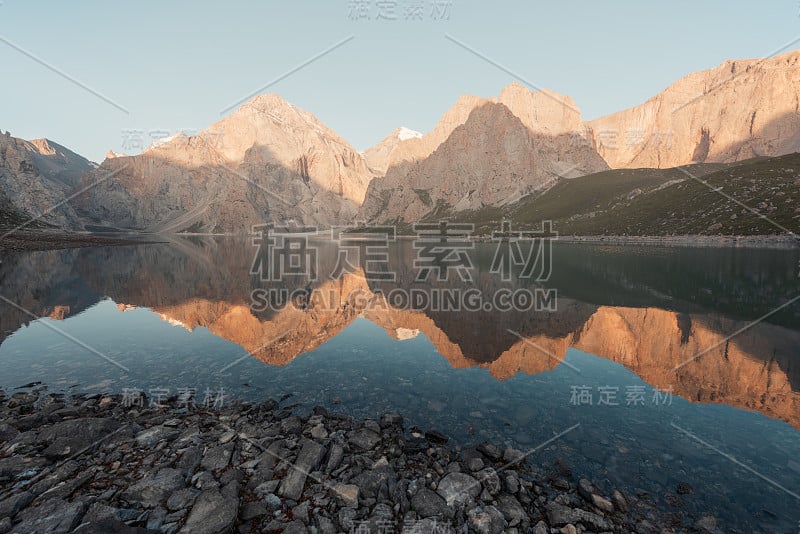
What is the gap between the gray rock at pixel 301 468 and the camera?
421 inches

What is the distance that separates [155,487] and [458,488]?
31.5 feet

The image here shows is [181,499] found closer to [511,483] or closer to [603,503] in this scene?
[511,483]

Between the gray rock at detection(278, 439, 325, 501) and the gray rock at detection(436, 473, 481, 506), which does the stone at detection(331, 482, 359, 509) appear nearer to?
the gray rock at detection(278, 439, 325, 501)

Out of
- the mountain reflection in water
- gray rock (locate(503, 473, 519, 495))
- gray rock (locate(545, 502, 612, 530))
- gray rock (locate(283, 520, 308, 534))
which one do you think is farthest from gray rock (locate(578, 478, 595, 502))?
the mountain reflection in water

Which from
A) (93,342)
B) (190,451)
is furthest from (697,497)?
(93,342)

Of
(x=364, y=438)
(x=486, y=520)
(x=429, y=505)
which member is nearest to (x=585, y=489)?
(x=486, y=520)

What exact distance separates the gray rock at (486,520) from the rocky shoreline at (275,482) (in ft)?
0.11

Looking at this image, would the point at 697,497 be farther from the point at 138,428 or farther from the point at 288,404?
the point at 138,428

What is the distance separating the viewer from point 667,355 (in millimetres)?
23703

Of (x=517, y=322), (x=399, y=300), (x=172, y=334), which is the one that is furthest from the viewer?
(x=399, y=300)

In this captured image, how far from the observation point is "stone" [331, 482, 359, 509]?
1032 cm

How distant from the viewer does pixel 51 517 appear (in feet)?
29.0

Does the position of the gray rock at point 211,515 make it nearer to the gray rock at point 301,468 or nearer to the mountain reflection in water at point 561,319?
the gray rock at point 301,468

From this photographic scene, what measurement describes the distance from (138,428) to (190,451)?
12.4 feet
